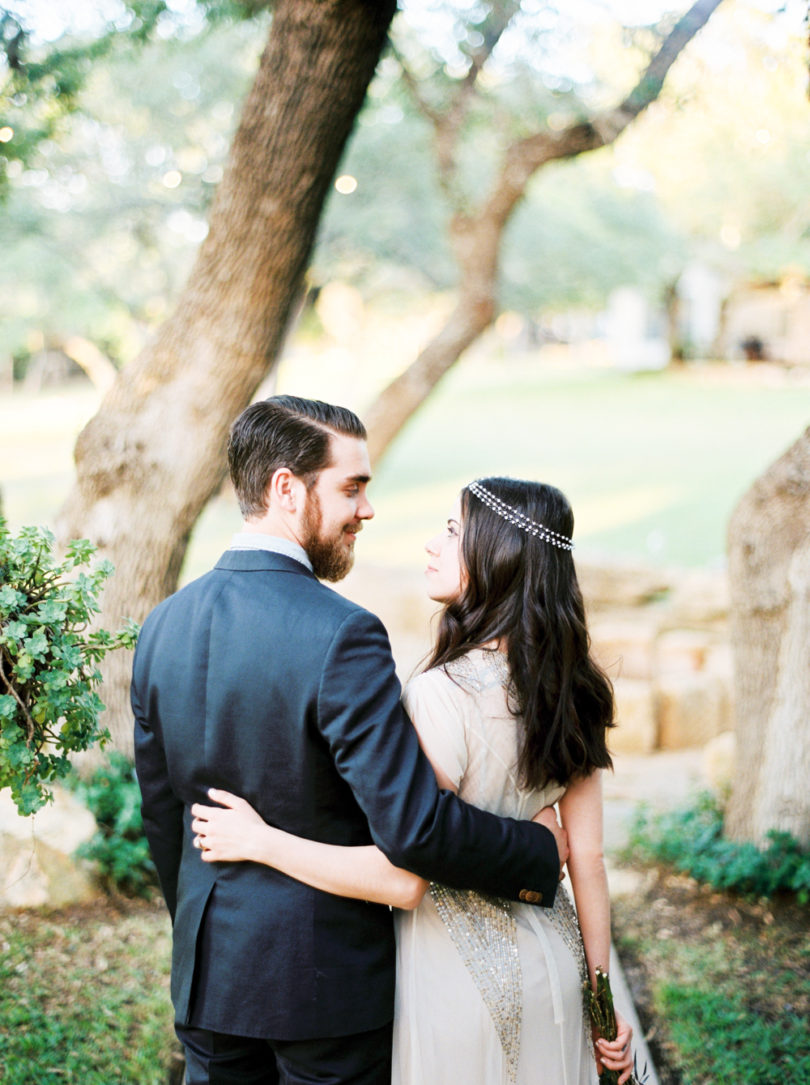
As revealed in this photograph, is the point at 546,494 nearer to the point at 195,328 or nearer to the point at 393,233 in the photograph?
the point at 195,328

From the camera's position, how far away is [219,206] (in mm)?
4562

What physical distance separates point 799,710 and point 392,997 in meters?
2.96

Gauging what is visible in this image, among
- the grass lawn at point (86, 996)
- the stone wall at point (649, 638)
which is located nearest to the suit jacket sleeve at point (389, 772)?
the grass lawn at point (86, 996)

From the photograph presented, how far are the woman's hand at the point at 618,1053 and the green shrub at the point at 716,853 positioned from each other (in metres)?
2.38

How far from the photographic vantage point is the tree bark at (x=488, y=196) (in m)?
7.58

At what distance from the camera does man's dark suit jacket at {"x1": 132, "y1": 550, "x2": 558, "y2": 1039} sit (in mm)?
1975

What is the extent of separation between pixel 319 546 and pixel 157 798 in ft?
2.37

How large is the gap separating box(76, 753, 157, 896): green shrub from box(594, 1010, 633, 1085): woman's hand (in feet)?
8.60

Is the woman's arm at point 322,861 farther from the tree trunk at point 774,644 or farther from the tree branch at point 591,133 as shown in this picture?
the tree branch at point 591,133

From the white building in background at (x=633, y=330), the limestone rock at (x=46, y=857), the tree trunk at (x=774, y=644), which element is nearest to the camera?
the limestone rock at (x=46, y=857)

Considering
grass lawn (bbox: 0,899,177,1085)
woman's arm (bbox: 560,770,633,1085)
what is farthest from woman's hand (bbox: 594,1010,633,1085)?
grass lawn (bbox: 0,899,177,1085)

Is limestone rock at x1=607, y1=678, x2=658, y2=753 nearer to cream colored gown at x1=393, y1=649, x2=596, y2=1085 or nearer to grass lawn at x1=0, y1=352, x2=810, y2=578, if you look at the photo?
grass lawn at x1=0, y1=352, x2=810, y2=578

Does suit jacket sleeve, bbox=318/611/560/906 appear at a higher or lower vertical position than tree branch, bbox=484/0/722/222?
lower

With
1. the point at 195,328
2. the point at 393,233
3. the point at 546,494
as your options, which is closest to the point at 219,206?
the point at 195,328
